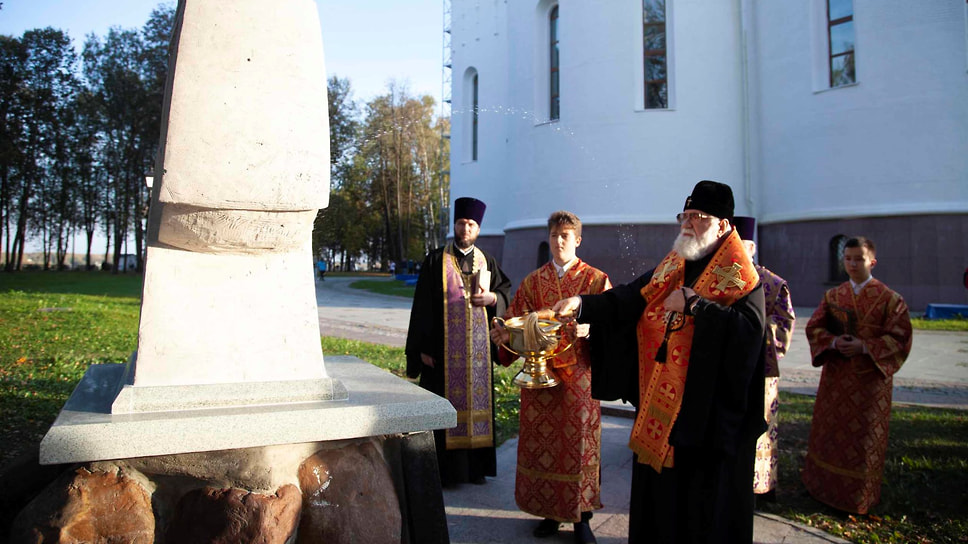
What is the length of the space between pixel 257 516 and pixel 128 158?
4157cm

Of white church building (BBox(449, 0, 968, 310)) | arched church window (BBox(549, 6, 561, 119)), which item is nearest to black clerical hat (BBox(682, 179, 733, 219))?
white church building (BBox(449, 0, 968, 310))

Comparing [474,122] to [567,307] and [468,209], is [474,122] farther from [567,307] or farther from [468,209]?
[567,307]

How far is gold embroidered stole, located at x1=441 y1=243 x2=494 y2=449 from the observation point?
4.89 meters

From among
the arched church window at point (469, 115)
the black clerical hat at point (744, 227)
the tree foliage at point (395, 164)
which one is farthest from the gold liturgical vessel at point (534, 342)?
the arched church window at point (469, 115)

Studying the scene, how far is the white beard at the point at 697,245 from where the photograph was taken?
3.19 metres

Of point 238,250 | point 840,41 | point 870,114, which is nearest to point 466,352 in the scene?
point 238,250

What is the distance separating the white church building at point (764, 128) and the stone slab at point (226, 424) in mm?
15905

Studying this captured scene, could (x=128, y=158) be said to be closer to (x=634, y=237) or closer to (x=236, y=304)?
(x=634, y=237)

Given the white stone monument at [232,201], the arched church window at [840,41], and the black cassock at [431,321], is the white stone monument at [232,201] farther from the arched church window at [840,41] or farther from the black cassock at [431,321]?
the arched church window at [840,41]

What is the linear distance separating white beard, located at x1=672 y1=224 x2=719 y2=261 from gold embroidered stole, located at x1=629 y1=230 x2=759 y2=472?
0.06m

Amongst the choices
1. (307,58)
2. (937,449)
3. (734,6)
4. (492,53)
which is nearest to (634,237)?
(734,6)

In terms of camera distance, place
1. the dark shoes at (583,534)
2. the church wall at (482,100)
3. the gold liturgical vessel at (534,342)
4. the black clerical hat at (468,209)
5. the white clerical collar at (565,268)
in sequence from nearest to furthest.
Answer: the gold liturgical vessel at (534,342)
the dark shoes at (583,534)
the white clerical collar at (565,268)
the black clerical hat at (468,209)
the church wall at (482,100)

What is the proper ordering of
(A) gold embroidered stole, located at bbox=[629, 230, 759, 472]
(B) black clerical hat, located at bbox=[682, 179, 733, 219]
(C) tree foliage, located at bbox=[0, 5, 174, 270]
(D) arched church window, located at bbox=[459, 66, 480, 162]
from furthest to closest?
(C) tree foliage, located at bbox=[0, 5, 174, 270] → (D) arched church window, located at bbox=[459, 66, 480, 162] → (B) black clerical hat, located at bbox=[682, 179, 733, 219] → (A) gold embroidered stole, located at bbox=[629, 230, 759, 472]

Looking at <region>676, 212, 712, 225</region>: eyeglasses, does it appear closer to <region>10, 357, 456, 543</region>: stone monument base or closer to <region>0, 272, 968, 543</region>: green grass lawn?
<region>10, 357, 456, 543</region>: stone monument base
